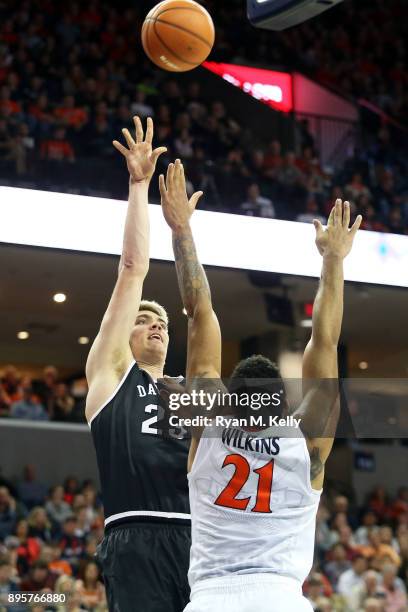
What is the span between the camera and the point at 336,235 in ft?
11.7

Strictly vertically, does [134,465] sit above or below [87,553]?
below

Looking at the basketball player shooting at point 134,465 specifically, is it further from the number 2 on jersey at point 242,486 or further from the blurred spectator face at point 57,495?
the blurred spectator face at point 57,495

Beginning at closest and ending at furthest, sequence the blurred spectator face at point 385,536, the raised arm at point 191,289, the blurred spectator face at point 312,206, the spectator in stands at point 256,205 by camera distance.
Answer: the raised arm at point 191,289, the blurred spectator face at point 385,536, the spectator in stands at point 256,205, the blurred spectator face at point 312,206

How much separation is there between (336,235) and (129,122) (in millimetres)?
10587

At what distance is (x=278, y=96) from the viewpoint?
1922 centimetres

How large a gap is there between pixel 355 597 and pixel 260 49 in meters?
11.0

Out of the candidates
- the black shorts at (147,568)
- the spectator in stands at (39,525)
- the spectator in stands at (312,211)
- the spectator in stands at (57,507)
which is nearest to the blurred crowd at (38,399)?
the spectator in stands at (57,507)

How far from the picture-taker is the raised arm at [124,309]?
3.94 meters

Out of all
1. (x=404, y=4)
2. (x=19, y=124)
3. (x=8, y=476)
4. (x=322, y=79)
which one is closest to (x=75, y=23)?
(x=19, y=124)

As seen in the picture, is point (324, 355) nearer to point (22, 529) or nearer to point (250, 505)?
point (250, 505)

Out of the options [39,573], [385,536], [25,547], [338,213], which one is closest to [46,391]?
[25,547]

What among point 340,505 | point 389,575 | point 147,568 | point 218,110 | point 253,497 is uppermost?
point 218,110

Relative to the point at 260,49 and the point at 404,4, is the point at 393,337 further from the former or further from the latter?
the point at 404,4

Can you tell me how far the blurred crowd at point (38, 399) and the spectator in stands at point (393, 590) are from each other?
4805 millimetres
